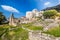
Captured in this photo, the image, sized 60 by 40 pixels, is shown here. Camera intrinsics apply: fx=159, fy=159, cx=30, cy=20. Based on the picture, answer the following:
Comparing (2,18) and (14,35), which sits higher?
(2,18)

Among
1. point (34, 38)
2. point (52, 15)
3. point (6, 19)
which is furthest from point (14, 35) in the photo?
point (52, 15)

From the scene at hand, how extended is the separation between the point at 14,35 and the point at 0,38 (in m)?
2.86

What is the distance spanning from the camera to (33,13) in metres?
101

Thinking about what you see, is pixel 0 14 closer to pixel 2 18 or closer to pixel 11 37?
pixel 2 18

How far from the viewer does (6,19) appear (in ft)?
226

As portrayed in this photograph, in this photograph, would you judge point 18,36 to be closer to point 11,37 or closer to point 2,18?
point 11,37

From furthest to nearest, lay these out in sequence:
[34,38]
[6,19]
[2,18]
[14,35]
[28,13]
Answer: [28,13]
[6,19]
[2,18]
[14,35]
[34,38]

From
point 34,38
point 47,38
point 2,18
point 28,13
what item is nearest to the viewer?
point 47,38

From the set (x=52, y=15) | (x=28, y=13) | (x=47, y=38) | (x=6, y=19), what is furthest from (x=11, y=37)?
(x=28, y=13)

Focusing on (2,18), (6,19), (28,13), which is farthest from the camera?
(28,13)

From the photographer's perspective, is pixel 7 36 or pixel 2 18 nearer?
pixel 7 36

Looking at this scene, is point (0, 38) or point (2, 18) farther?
point (2, 18)

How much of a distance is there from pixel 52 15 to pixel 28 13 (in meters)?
26.2

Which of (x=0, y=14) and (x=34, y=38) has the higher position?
(x=0, y=14)
